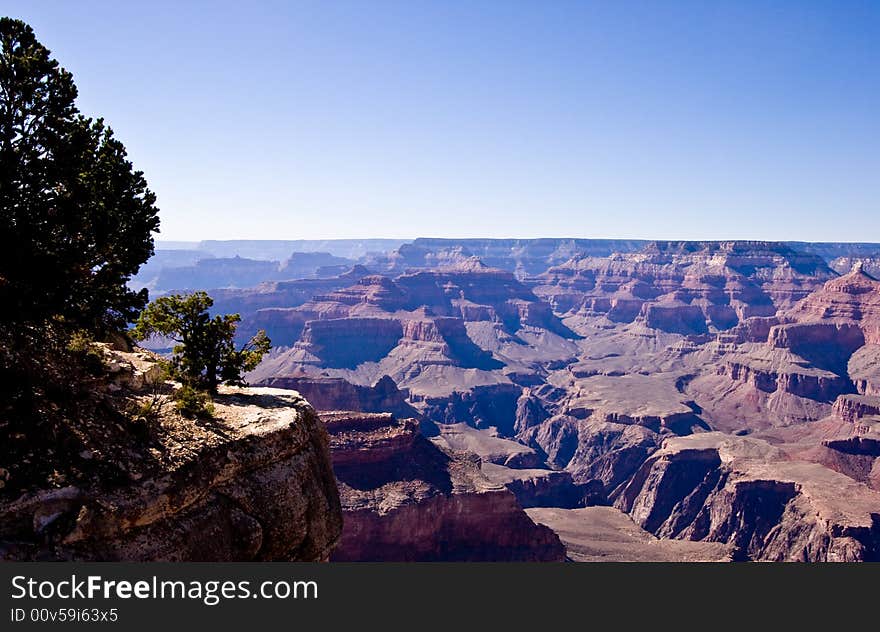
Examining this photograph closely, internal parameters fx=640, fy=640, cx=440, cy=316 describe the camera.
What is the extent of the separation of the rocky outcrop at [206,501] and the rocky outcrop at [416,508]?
→ 4241 cm

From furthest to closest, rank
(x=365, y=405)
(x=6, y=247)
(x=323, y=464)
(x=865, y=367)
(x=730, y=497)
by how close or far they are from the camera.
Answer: (x=865, y=367)
(x=365, y=405)
(x=730, y=497)
(x=323, y=464)
(x=6, y=247)

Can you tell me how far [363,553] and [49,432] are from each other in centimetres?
5123

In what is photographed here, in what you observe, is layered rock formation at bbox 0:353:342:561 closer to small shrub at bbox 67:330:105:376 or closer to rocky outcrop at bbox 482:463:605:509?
small shrub at bbox 67:330:105:376

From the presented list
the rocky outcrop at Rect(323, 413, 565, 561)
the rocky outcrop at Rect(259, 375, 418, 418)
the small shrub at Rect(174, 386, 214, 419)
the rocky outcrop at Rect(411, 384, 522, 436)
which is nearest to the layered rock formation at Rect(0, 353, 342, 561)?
the small shrub at Rect(174, 386, 214, 419)

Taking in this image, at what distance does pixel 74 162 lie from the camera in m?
20.5

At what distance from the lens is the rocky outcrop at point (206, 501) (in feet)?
48.8

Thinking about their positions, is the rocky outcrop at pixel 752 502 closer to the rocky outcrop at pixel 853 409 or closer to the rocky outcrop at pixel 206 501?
the rocky outcrop at pixel 853 409

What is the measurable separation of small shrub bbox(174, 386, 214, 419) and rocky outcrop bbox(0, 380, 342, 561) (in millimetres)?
430

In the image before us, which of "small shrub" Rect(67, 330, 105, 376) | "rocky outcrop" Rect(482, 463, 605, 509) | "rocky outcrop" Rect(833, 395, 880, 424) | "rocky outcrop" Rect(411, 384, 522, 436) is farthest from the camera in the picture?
"rocky outcrop" Rect(411, 384, 522, 436)

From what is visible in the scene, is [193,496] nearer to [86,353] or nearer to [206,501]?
[206,501]

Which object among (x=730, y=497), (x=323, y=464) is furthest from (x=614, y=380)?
(x=323, y=464)

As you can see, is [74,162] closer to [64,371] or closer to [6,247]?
[6,247]

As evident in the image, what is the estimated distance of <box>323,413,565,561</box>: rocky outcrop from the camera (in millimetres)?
64062

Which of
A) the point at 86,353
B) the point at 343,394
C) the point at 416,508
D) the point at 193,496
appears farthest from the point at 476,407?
the point at 193,496
